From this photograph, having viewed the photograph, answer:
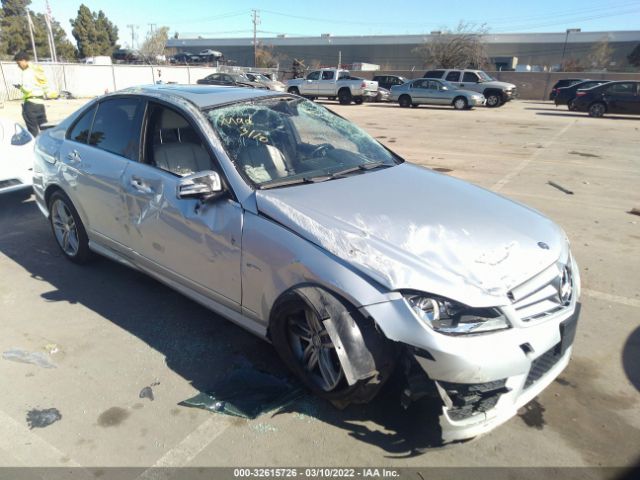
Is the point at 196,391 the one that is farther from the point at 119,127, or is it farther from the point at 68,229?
the point at 68,229

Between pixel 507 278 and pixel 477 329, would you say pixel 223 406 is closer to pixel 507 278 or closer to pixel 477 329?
pixel 477 329

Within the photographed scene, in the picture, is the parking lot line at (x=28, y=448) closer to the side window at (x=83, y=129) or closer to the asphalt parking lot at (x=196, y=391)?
the asphalt parking lot at (x=196, y=391)

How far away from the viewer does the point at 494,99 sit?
1021 inches

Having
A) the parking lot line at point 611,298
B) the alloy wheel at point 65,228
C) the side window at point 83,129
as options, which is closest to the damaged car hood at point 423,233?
the parking lot line at point 611,298

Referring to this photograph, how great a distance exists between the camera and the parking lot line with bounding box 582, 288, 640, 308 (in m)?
3.99

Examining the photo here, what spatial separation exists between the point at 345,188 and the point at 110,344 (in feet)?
6.45

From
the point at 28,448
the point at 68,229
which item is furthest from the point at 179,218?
the point at 68,229

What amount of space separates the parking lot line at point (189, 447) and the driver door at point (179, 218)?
27.5 inches

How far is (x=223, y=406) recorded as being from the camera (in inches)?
108

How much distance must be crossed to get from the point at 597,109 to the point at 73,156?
22514mm

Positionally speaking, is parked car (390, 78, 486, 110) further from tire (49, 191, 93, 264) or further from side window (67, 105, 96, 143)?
tire (49, 191, 93, 264)

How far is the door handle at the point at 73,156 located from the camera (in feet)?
13.6

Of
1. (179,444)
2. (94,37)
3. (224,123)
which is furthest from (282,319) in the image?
(94,37)

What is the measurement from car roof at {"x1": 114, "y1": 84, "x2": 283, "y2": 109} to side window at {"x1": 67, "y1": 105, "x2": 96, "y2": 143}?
0.42 m
